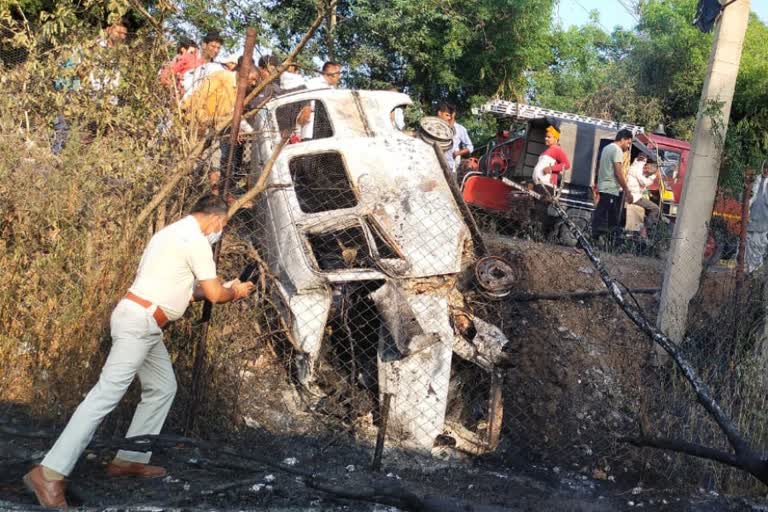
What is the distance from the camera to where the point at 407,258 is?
6461mm

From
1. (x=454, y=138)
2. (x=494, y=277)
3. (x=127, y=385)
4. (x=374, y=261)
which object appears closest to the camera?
(x=127, y=385)

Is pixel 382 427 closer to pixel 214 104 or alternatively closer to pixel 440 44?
pixel 214 104

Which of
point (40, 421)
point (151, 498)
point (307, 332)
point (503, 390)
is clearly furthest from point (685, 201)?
point (40, 421)

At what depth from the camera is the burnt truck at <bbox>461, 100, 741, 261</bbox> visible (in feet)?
33.8

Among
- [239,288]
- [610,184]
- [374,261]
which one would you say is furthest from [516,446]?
[610,184]

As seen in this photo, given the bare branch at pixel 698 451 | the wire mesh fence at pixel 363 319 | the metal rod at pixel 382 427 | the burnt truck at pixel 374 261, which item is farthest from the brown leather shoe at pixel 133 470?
the bare branch at pixel 698 451

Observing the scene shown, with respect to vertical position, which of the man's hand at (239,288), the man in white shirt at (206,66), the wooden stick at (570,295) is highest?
the man in white shirt at (206,66)

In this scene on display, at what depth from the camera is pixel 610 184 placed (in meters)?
10.4

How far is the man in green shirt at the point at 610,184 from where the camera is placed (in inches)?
409

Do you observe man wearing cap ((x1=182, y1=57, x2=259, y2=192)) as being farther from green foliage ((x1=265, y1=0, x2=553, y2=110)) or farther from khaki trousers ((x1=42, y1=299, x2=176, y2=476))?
green foliage ((x1=265, y1=0, x2=553, y2=110))

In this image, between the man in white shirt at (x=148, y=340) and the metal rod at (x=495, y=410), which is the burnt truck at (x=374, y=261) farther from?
the man in white shirt at (x=148, y=340)

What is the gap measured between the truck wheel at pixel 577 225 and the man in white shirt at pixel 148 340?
544cm

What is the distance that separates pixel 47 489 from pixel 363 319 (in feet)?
9.00

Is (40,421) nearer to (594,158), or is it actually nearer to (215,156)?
(215,156)
